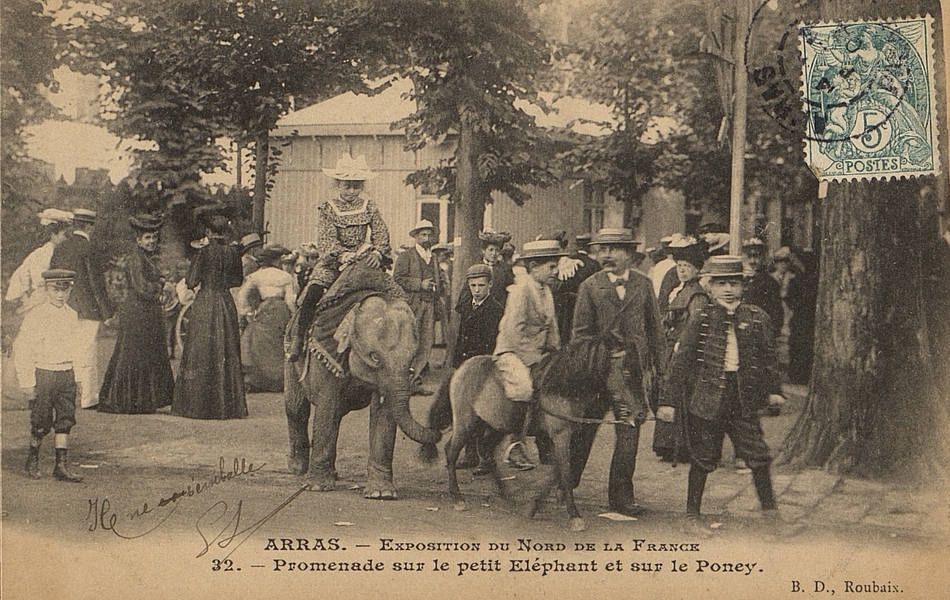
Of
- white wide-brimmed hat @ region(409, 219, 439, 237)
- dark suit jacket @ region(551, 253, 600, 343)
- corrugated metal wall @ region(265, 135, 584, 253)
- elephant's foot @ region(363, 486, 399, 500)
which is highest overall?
corrugated metal wall @ region(265, 135, 584, 253)

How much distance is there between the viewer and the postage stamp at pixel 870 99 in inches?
248

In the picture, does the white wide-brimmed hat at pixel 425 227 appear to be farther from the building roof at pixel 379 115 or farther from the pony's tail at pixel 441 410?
the pony's tail at pixel 441 410

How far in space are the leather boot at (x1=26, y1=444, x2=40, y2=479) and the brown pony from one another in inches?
108

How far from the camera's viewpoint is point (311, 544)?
240 inches

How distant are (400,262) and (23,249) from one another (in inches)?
99.2

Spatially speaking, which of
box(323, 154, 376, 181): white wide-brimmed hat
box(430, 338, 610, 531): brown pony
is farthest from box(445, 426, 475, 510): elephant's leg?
box(323, 154, 376, 181): white wide-brimmed hat

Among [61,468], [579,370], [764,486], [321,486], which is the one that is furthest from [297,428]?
[764,486]

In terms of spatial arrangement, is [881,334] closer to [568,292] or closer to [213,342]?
[568,292]

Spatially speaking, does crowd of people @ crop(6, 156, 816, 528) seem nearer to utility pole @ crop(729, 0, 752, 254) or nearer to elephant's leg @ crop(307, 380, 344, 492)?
utility pole @ crop(729, 0, 752, 254)

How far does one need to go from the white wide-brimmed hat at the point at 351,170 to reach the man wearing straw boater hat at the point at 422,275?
0.53 metres

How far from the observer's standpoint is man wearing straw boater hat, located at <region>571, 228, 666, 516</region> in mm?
6012

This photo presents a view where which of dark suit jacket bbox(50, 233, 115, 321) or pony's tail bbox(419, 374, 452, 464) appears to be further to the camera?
dark suit jacket bbox(50, 233, 115, 321)

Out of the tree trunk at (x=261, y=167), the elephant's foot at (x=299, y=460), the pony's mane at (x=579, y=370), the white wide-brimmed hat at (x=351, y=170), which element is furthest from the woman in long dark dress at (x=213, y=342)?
the pony's mane at (x=579, y=370)

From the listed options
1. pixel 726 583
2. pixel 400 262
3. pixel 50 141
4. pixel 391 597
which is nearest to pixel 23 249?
pixel 50 141
